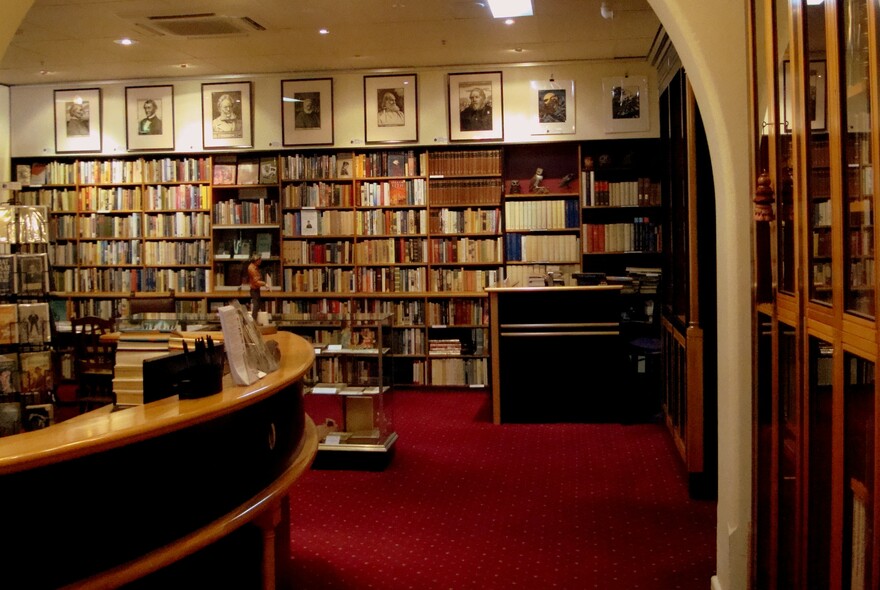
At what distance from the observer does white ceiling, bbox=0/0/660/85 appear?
6.31 m

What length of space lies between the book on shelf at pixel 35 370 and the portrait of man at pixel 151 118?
516cm

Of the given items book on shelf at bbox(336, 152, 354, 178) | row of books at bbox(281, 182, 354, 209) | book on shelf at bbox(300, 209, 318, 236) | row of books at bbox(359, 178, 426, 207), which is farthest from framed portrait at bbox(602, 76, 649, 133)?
book on shelf at bbox(300, 209, 318, 236)

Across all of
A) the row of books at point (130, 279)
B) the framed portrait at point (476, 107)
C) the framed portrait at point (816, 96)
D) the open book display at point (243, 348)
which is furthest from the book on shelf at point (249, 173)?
the framed portrait at point (816, 96)

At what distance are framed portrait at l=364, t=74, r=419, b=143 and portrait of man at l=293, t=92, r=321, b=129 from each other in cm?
54

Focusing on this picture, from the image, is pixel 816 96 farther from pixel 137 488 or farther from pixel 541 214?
pixel 541 214

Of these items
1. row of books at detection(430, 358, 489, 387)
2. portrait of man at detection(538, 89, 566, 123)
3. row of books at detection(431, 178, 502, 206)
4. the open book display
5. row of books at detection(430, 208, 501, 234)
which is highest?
portrait of man at detection(538, 89, 566, 123)

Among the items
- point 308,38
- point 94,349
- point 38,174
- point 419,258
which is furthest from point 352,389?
point 38,174

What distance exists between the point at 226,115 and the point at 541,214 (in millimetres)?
Answer: 3668

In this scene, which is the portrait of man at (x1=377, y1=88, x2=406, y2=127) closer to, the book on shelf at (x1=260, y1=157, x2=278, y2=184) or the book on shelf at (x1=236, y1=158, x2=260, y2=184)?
the book on shelf at (x1=260, y1=157, x2=278, y2=184)

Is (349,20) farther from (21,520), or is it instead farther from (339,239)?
(21,520)

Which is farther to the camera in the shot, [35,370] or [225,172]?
[225,172]

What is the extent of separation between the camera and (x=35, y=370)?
437cm

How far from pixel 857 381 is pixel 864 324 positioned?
0.17 m

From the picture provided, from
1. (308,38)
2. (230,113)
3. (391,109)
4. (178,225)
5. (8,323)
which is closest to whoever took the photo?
(8,323)
